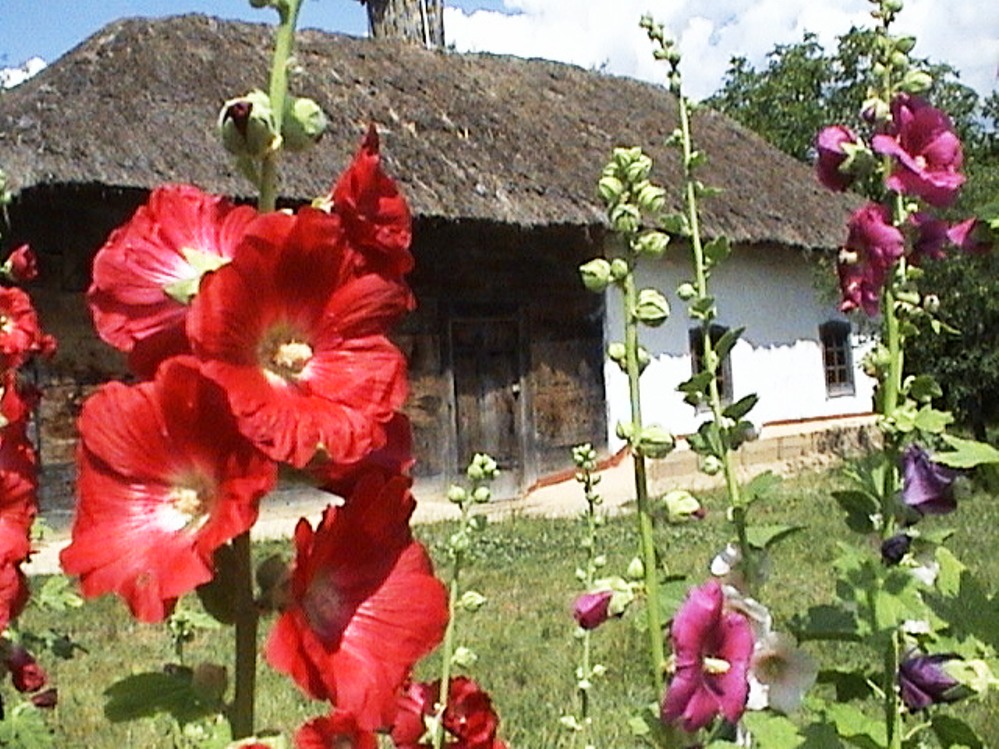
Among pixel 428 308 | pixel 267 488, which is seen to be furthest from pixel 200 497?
pixel 428 308

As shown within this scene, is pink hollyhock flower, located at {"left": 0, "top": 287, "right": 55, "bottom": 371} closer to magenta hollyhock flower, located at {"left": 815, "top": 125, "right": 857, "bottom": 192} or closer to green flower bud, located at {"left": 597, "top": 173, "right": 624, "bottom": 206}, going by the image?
green flower bud, located at {"left": 597, "top": 173, "right": 624, "bottom": 206}

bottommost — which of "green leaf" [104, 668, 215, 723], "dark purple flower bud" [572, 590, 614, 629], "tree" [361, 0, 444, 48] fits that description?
"dark purple flower bud" [572, 590, 614, 629]

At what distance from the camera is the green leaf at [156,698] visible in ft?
2.68

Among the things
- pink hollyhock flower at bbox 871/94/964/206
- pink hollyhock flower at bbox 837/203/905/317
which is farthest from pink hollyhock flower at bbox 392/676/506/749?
pink hollyhock flower at bbox 871/94/964/206

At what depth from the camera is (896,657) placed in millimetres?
1651

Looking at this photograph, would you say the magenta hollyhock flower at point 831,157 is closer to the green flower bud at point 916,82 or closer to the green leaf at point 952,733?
the green flower bud at point 916,82

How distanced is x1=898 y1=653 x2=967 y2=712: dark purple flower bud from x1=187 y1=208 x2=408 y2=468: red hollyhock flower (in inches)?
35.2

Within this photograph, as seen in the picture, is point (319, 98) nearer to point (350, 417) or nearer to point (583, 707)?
point (583, 707)

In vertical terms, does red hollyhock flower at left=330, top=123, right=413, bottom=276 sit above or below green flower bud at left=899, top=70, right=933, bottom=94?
below

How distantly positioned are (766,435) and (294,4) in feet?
45.9

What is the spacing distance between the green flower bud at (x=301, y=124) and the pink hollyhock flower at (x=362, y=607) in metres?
0.21

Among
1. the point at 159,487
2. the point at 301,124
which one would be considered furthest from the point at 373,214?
the point at 159,487

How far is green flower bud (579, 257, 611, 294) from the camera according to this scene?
1437mm

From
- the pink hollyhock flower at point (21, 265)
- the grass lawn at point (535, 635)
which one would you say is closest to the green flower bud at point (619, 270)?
the grass lawn at point (535, 635)
